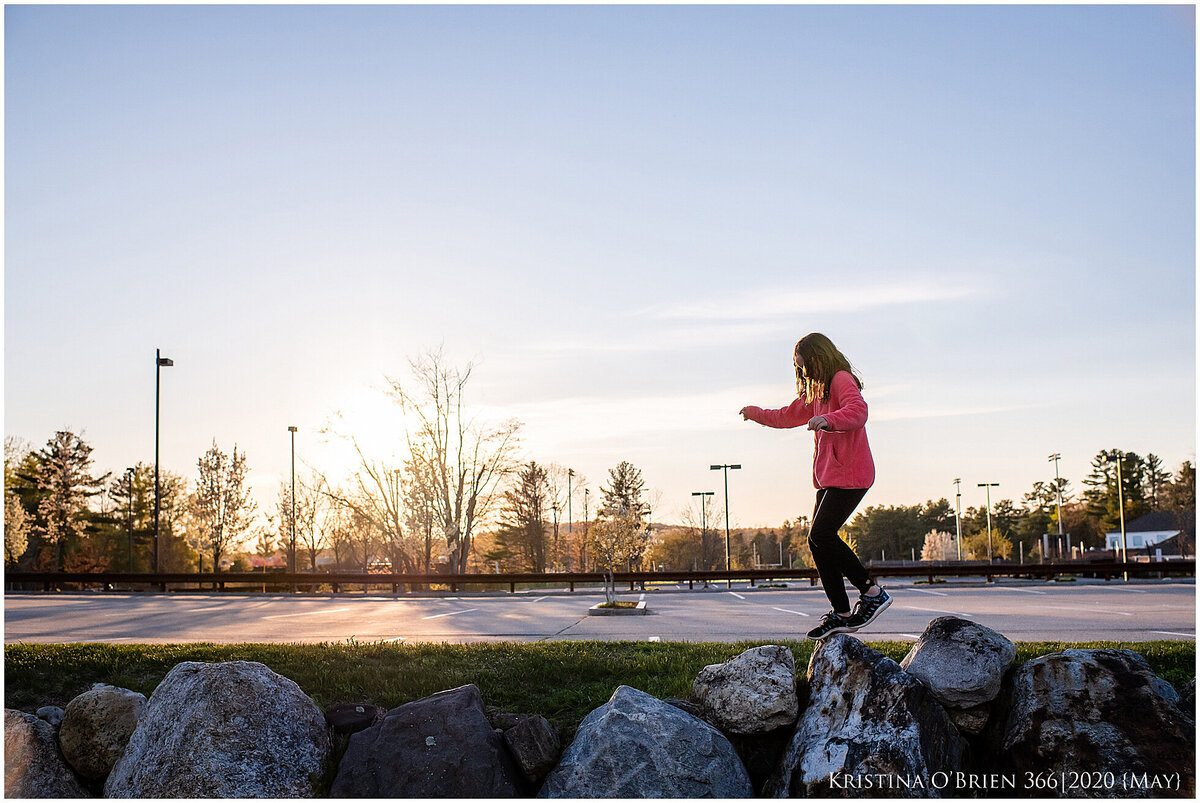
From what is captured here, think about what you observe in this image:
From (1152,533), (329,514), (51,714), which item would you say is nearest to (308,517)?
(329,514)

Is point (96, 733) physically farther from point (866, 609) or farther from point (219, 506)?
point (219, 506)

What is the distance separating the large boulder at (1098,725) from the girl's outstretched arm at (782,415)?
6.75 ft

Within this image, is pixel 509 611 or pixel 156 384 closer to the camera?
pixel 509 611

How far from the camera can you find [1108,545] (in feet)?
316

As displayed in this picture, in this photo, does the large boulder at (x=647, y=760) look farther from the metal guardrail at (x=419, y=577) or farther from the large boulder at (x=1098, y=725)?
the metal guardrail at (x=419, y=577)

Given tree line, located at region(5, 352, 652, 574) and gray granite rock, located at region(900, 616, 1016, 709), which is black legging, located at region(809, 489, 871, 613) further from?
tree line, located at region(5, 352, 652, 574)

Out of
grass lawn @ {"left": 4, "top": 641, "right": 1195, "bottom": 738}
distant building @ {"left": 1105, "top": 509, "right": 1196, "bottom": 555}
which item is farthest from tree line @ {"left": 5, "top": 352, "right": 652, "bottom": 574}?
distant building @ {"left": 1105, "top": 509, "right": 1196, "bottom": 555}

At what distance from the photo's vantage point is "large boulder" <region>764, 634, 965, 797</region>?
15.5 ft

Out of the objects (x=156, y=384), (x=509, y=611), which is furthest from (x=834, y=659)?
(x=156, y=384)

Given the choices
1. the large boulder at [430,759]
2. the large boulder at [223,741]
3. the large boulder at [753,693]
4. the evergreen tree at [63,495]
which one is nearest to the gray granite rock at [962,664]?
the large boulder at [753,693]

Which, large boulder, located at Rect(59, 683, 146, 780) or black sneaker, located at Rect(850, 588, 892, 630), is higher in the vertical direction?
black sneaker, located at Rect(850, 588, 892, 630)

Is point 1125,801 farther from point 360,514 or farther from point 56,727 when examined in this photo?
point 360,514

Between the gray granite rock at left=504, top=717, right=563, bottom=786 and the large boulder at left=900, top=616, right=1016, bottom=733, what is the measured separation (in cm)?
223

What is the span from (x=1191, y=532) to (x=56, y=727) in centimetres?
7004
